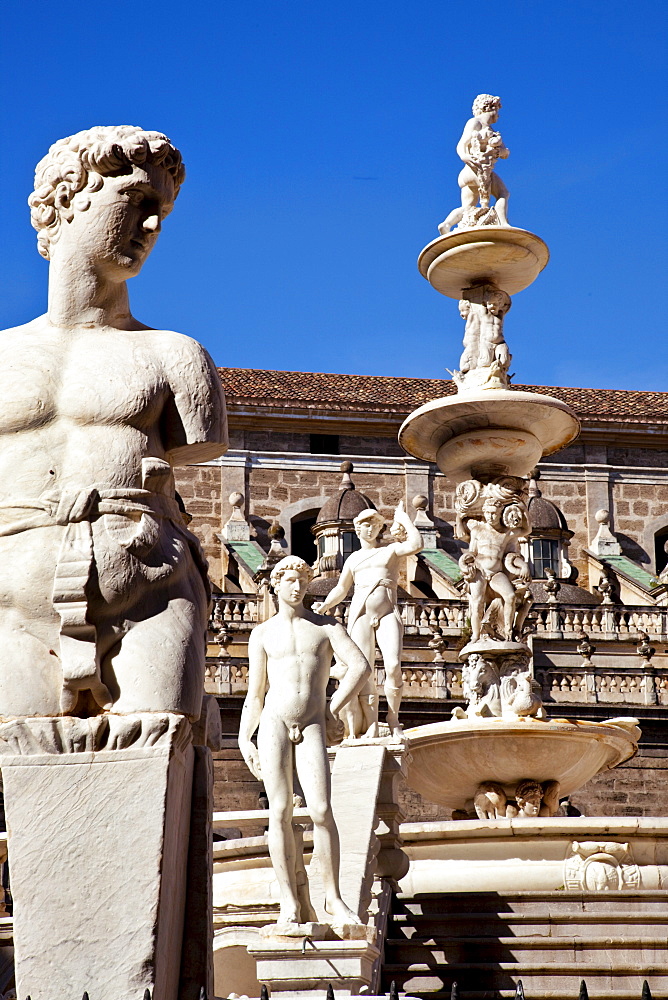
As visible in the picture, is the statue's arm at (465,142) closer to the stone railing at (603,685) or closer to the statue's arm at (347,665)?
the statue's arm at (347,665)

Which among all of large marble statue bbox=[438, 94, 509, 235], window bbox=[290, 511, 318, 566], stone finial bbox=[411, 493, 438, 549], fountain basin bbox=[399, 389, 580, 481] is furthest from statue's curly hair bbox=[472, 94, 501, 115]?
window bbox=[290, 511, 318, 566]

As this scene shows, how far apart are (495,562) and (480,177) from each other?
3.54 meters

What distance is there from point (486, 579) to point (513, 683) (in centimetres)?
90

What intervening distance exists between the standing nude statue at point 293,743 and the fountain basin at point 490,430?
18.4 ft

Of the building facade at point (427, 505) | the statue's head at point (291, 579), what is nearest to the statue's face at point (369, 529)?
the statue's head at point (291, 579)

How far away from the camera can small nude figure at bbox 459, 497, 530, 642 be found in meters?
12.7

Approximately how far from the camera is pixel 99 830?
13.7 feet

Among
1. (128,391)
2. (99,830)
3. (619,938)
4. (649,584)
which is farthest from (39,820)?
(649,584)

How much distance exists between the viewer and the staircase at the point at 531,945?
732 centimetres

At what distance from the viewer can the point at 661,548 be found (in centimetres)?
4388

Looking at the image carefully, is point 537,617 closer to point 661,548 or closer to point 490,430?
point 661,548

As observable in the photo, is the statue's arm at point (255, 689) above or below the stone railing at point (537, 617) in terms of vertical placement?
below

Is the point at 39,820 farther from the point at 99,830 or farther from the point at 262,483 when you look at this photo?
the point at 262,483

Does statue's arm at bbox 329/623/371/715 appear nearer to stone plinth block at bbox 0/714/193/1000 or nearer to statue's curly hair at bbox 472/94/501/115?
stone plinth block at bbox 0/714/193/1000
